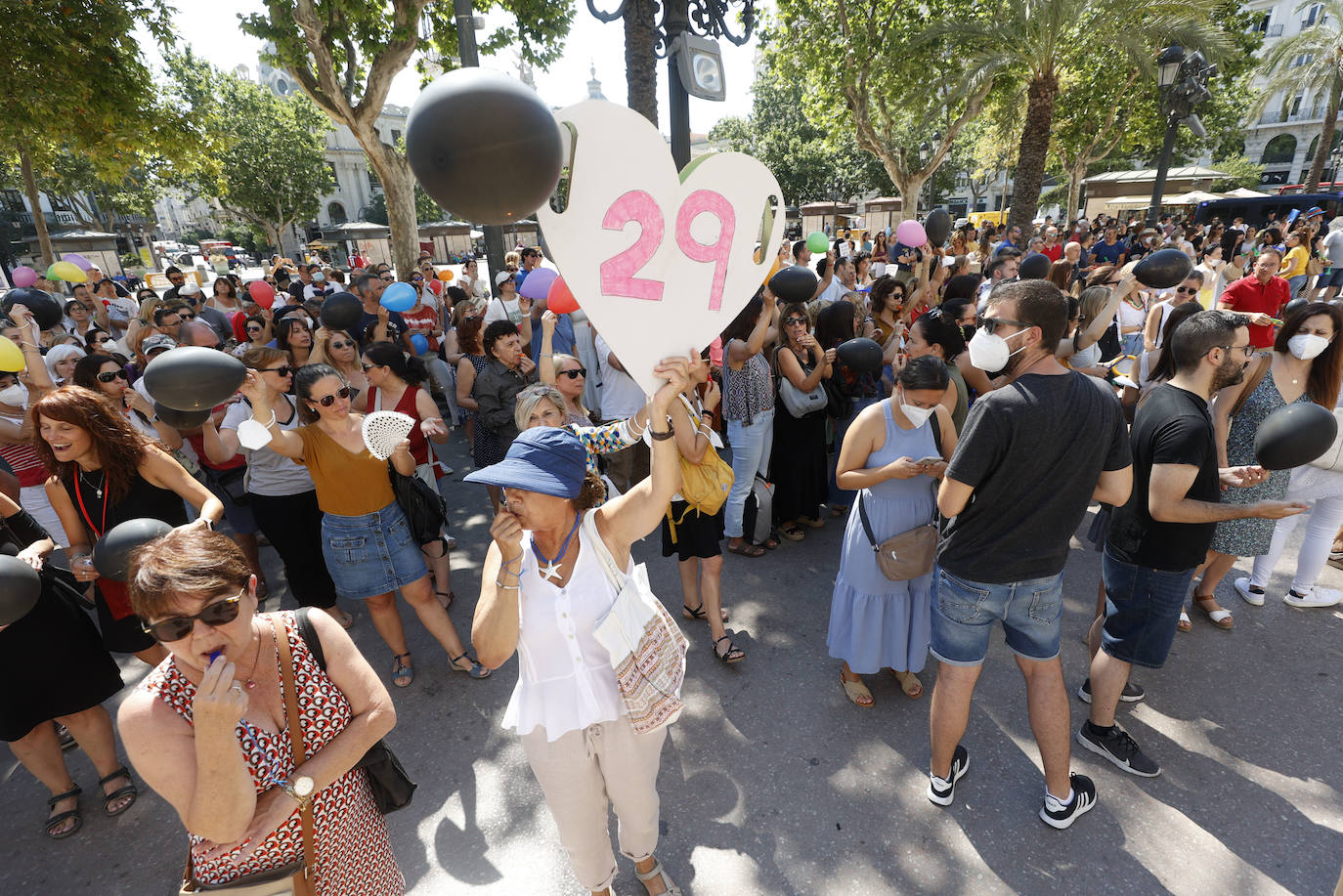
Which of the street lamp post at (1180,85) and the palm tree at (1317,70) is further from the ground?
the palm tree at (1317,70)

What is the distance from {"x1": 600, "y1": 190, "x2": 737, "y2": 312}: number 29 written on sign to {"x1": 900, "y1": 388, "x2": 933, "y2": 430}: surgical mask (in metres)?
1.34

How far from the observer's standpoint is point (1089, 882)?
2.22m

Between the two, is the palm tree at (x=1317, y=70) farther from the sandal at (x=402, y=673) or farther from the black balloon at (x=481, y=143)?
the sandal at (x=402, y=673)

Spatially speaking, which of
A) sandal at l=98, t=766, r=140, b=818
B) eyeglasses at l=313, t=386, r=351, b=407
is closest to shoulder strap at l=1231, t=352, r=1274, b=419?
eyeglasses at l=313, t=386, r=351, b=407

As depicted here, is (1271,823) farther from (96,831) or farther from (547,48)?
(547,48)

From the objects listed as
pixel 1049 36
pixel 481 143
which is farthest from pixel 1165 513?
pixel 1049 36

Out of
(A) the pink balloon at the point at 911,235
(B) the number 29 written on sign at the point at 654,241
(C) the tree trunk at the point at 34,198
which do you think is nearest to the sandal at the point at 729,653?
(B) the number 29 written on sign at the point at 654,241

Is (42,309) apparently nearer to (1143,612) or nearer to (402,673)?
(402,673)

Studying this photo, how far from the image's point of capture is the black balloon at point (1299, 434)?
7.25 ft

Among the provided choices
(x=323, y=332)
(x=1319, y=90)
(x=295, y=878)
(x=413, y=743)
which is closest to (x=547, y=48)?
(x=323, y=332)

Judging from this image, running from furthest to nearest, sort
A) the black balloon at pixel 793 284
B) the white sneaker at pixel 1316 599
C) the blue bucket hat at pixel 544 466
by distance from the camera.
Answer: the black balloon at pixel 793 284 → the white sneaker at pixel 1316 599 → the blue bucket hat at pixel 544 466

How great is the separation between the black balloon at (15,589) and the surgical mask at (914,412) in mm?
3201

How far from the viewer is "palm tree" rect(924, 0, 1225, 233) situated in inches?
455

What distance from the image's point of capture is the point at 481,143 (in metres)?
1.22
